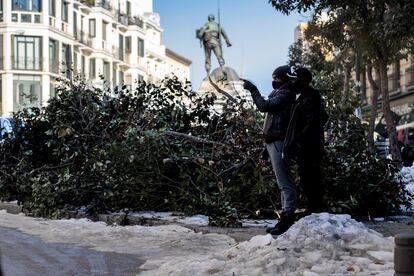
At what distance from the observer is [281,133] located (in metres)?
8.02

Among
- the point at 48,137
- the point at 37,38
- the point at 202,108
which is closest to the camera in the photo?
the point at 202,108

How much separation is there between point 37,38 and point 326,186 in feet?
164

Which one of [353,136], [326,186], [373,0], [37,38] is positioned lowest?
[326,186]

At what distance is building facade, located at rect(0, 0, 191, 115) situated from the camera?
57156mm

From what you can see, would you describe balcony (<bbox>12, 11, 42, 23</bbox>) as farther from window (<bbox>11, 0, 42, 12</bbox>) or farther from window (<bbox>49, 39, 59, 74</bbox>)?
window (<bbox>49, 39, 59, 74</bbox>)

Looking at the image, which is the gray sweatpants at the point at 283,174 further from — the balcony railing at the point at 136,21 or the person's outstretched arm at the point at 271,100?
the balcony railing at the point at 136,21

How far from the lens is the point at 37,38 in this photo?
57625 millimetres

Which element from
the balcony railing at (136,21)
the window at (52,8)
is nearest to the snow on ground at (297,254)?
the window at (52,8)

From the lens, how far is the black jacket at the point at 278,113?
789cm

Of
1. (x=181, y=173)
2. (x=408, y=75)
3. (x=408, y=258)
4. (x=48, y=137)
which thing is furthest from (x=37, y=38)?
(x=408, y=258)

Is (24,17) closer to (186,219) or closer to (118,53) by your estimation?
(118,53)

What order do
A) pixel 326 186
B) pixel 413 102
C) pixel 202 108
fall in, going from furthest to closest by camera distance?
pixel 413 102
pixel 202 108
pixel 326 186

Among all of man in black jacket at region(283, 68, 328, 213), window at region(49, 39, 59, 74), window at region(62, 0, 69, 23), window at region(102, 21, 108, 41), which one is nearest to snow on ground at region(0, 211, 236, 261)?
man in black jacket at region(283, 68, 328, 213)

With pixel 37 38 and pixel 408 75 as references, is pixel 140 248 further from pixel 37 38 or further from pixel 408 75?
pixel 37 38
